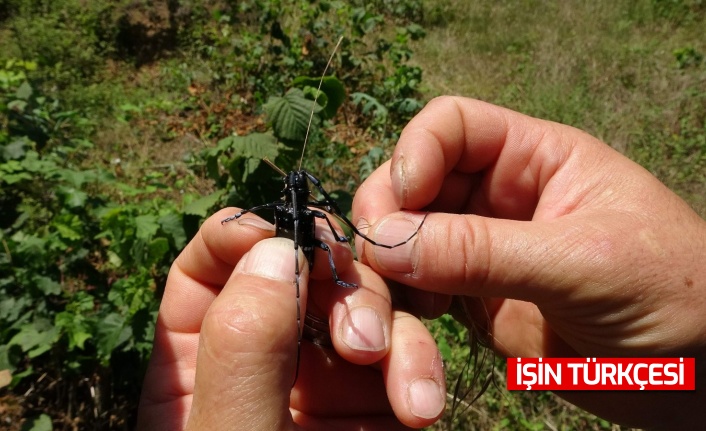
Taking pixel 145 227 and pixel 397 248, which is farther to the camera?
pixel 145 227

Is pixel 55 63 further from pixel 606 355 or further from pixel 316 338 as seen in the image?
pixel 606 355

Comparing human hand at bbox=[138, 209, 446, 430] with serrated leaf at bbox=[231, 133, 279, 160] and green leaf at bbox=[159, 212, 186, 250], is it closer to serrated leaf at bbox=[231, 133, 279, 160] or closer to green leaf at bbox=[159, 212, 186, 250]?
serrated leaf at bbox=[231, 133, 279, 160]

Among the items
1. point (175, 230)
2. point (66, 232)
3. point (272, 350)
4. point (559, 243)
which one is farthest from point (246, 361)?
point (66, 232)

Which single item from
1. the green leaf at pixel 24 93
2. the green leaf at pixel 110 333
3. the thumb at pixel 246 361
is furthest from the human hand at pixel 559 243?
the green leaf at pixel 24 93

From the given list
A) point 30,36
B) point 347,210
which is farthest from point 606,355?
point 30,36

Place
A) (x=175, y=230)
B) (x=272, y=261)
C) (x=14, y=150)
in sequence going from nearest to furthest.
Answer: (x=272, y=261) < (x=175, y=230) < (x=14, y=150)

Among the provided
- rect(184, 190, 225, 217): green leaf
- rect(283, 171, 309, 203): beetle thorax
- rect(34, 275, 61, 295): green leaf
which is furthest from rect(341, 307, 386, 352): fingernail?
rect(34, 275, 61, 295): green leaf

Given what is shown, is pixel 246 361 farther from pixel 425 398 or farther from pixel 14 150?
pixel 14 150
